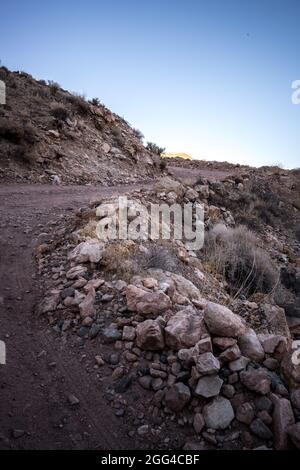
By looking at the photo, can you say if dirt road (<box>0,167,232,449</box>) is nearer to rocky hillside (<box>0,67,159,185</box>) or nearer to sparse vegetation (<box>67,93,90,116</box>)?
rocky hillside (<box>0,67,159,185</box>)

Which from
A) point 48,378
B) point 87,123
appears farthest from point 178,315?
point 87,123

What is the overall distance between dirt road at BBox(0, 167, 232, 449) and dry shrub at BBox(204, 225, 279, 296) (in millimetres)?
2774

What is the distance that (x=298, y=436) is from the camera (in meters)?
1.90

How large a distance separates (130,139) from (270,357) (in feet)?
39.7

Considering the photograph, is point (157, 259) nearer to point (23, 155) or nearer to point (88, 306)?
point (88, 306)

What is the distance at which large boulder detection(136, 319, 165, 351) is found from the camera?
2617 mm

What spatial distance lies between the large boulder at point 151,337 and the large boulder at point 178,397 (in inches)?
15.5

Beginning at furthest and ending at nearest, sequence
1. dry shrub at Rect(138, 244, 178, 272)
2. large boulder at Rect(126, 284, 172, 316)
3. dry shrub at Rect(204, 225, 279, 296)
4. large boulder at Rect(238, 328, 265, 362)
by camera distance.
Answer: dry shrub at Rect(204, 225, 279, 296) < dry shrub at Rect(138, 244, 178, 272) < large boulder at Rect(126, 284, 172, 316) < large boulder at Rect(238, 328, 265, 362)

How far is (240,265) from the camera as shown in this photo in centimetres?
522

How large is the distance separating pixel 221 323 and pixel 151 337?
58 cm

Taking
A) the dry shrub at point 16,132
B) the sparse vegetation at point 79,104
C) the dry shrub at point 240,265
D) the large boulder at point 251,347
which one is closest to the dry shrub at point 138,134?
the sparse vegetation at point 79,104

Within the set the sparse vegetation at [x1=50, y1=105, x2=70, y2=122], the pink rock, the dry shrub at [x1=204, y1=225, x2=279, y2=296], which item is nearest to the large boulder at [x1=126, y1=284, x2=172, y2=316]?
the pink rock
